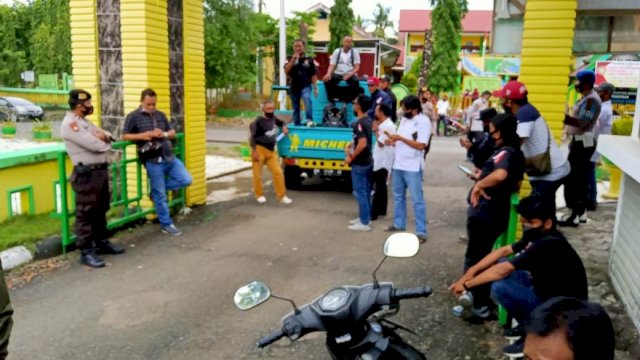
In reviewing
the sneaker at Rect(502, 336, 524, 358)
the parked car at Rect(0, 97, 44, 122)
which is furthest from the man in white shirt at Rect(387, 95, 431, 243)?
the parked car at Rect(0, 97, 44, 122)

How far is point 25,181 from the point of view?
7.00 m

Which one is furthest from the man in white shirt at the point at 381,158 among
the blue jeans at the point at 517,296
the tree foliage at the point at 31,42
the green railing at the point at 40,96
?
the tree foliage at the point at 31,42

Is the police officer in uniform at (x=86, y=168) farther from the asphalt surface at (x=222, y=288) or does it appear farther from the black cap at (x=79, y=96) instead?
the asphalt surface at (x=222, y=288)

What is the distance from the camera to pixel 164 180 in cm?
748

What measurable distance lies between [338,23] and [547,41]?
28816 millimetres

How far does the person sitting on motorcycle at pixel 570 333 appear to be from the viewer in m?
1.57

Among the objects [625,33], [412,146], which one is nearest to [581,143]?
[625,33]

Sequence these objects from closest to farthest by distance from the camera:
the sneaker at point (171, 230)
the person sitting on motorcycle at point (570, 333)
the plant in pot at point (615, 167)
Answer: the person sitting on motorcycle at point (570, 333), the sneaker at point (171, 230), the plant in pot at point (615, 167)

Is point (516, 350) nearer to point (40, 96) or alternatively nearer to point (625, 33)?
point (625, 33)

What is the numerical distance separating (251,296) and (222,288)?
326 cm

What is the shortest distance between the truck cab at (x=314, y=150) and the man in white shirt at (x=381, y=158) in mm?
1469

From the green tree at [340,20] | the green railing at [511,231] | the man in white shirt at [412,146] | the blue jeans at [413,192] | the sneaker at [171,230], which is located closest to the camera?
the green railing at [511,231]

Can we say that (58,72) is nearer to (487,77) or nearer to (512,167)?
(487,77)

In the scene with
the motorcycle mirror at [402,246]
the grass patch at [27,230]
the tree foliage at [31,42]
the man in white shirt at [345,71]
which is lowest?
the grass patch at [27,230]
